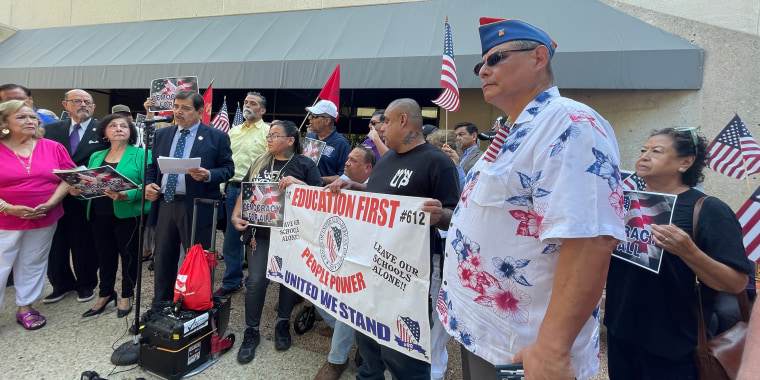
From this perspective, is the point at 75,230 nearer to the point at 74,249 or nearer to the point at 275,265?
the point at 74,249

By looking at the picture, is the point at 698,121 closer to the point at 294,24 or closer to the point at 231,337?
the point at 231,337

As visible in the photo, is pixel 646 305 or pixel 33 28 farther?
pixel 33 28

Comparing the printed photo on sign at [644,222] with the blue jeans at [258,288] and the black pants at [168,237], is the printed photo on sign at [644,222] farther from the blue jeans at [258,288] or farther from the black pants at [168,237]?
the black pants at [168,237]

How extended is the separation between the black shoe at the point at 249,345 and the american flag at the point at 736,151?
4.73 m

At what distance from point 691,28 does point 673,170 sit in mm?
5876

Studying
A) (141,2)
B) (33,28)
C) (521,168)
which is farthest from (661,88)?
(33,28)

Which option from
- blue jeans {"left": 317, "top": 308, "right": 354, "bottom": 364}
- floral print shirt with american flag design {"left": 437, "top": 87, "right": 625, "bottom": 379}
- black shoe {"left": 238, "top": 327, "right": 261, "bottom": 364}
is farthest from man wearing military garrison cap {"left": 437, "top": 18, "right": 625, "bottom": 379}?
black shoe {"left": 238, "top": 327, "right": 261, "bottom": 364}

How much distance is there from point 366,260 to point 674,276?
1739 mm

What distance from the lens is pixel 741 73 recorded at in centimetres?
586

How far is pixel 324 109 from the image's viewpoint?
180 inches

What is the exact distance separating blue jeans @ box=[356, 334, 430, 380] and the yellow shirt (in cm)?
346

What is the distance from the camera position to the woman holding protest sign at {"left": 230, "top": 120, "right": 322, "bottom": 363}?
11.3ft

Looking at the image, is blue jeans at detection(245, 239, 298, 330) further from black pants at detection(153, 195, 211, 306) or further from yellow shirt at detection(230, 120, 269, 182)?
yellow shirt at detection(230, 120, 269, 182)

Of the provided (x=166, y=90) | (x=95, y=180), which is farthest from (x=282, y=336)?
(x=166, y=90)
